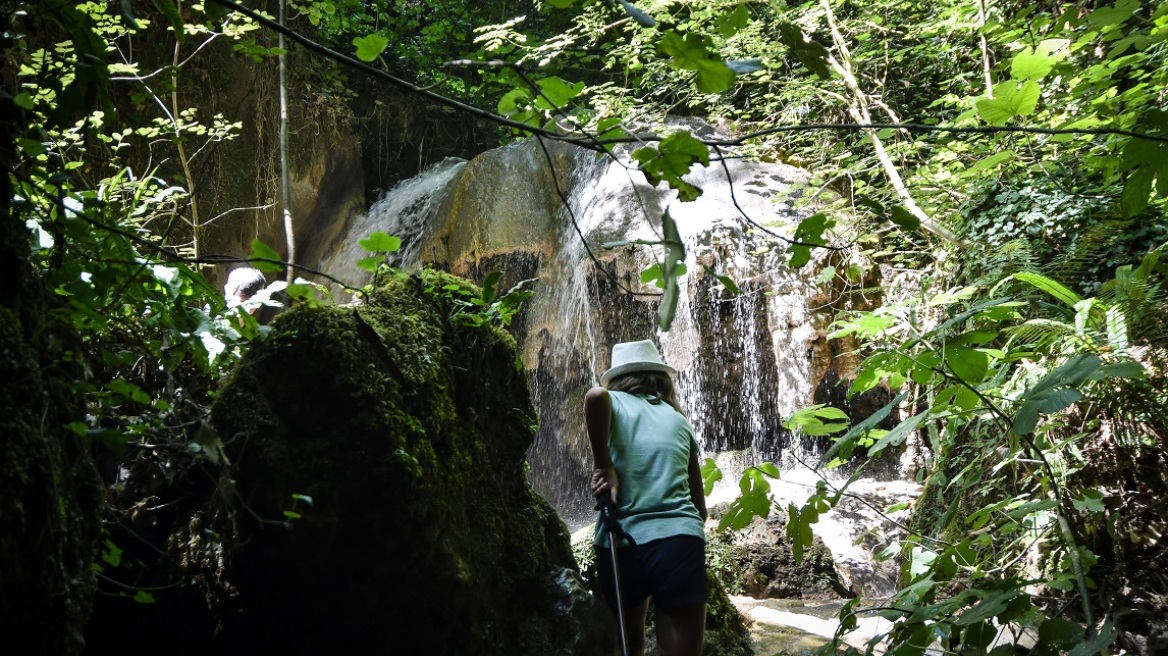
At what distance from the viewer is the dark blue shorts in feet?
9.62

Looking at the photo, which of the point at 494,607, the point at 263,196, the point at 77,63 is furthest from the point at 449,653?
the point at 263,196

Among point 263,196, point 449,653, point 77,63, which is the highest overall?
point 263,196

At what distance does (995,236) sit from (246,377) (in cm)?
587

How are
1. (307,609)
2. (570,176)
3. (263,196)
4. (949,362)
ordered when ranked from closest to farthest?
(949,362), (307,609), (263,196), (570,176)

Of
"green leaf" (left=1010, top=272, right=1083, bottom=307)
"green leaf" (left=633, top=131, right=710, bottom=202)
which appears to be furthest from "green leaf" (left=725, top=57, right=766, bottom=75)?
"green leaf" (left=1010, top=272, right=1083, bottom=307)

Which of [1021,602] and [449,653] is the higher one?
[1021,602]

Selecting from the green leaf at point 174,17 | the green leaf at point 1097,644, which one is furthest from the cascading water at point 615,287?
the green leaf at point 174,17

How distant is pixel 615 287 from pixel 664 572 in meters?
5.55

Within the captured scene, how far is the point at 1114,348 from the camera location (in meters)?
3.58

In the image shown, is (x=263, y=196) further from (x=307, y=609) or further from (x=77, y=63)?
(x=77, y=63)

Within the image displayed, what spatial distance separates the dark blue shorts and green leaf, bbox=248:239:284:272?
68.9 inches

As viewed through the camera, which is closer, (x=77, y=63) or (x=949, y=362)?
(x=77, y=63)

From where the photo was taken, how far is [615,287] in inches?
327

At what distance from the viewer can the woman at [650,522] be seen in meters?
2.95
